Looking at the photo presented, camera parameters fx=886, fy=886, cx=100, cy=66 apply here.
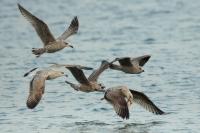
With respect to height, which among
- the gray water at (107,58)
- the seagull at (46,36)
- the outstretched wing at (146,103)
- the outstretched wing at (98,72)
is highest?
the seagull at (46,36)

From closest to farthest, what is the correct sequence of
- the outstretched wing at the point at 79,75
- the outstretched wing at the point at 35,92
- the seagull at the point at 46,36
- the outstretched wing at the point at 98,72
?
the outstretched wing at the point at 35,92, the outstretched wing at the point at 79,75, the outstretched wing at the point at 98,72, the seagull at the point at 46,36

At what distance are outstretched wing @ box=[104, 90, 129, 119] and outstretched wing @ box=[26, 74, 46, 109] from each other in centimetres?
102

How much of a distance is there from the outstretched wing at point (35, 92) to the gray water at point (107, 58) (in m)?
0.96

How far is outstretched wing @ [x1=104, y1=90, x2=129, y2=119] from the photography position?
12.4m

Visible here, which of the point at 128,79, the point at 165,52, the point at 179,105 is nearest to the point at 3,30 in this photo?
the point at 165,52

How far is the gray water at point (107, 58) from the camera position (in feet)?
44.6

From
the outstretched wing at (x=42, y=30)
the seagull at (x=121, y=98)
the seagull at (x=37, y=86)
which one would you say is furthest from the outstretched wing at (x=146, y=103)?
the outstretched wing at (x=42, y=30)

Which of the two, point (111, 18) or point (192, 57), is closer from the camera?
point (192, 57)

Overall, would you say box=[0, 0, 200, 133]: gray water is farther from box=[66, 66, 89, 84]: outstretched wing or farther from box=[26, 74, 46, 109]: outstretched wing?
box=[26, 74, 46, 109]: outstretched wing

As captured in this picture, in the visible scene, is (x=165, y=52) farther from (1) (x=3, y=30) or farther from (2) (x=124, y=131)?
(2) (x=124, y=131)

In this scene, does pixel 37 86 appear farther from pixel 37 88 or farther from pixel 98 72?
pixel 98 72

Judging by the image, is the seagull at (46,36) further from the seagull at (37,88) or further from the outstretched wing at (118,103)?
the outstretched wing at (118,103)

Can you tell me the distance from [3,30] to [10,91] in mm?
7691

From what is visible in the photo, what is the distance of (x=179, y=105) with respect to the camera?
48.0ft
